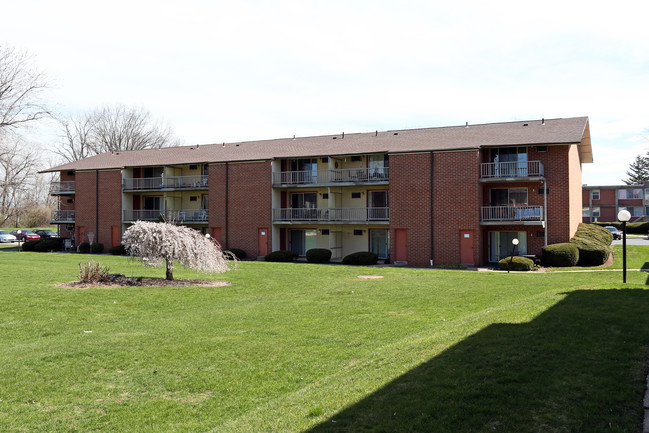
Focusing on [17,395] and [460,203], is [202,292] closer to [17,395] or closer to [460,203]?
[17,395]

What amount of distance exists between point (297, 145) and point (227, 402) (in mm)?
32389

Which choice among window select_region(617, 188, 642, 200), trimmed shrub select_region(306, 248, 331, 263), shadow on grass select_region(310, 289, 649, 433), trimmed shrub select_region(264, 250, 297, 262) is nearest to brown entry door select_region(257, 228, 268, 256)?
trimmed shrub select_region(264, 250, 297, 262)

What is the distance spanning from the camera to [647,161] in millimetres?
85812

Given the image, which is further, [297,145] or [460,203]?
[297,145]

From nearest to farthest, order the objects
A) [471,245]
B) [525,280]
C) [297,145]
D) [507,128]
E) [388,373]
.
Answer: [388,373] → [525,280] → [471,245] → [507,128] → [297,145]

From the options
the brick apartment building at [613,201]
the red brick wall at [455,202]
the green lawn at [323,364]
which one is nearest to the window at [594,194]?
the brick apartment building at [613,201]

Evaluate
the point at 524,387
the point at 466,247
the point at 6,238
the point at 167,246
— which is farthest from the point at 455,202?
the point at 6,238

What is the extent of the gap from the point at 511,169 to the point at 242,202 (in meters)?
17.8

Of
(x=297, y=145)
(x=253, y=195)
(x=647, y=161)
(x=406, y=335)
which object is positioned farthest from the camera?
(x=647, y=161)

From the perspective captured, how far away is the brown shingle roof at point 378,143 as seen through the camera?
30.4 meters

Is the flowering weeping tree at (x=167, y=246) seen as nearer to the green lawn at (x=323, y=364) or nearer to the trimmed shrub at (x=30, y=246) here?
the green lawn at (x=323, y=364)

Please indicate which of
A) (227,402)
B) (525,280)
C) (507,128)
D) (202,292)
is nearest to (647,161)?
(507,128)

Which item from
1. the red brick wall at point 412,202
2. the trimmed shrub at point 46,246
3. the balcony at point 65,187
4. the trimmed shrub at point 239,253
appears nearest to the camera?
the red brick wall at point 412,202

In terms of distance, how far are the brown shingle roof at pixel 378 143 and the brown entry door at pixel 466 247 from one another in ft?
16.2
